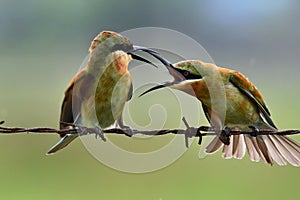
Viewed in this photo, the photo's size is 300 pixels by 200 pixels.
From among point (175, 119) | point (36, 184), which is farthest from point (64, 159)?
point (175, 119)

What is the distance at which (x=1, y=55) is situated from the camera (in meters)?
10.8

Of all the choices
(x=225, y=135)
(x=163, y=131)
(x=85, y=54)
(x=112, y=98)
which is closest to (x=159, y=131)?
(x=163, y=131)

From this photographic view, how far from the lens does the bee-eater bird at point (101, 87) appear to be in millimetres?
2049

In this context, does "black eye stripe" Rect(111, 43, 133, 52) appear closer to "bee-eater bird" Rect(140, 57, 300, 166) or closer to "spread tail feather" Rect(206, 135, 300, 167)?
"bee-eater bird" Rect(140, 57, 300, 166)

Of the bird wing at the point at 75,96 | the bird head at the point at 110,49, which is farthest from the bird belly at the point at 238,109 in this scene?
the bird wing at the point at 75,96

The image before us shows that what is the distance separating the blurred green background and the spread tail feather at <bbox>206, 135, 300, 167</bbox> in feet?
10.5

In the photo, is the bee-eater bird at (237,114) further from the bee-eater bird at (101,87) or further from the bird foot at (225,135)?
the bee-eater bird at (101,87)

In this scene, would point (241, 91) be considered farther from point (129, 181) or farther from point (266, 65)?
point (266, 65)

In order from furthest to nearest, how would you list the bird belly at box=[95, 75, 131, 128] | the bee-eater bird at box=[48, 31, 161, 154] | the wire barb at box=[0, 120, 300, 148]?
the bird belly at box=[95, 75, 131, 128] < the bee-eater bird at box=[48, 31, 161, 154] < the wire barb at box=[0, 120, 300, 148]

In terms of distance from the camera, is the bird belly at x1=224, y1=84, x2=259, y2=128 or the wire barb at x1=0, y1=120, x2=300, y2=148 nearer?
the wire barb at x1=0, y1=120, x2=300, y2=148

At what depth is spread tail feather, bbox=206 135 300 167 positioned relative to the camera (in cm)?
212

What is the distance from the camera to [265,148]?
219 cm

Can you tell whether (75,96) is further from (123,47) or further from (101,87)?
(123,47)

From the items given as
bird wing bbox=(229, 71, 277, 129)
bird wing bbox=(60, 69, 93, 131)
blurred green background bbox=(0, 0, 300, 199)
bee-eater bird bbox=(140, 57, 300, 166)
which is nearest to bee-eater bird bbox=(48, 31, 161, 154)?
bird wing bbox=(60, 69, 93, 131)
